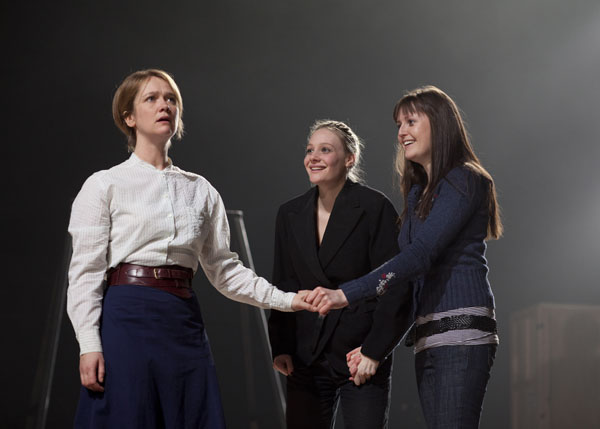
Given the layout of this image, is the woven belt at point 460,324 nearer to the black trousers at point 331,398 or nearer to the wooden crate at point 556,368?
the black trousers at point 331,398

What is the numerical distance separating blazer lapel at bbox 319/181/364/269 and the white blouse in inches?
15.9

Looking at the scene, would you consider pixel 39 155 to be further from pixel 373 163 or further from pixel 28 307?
pixel 373 163

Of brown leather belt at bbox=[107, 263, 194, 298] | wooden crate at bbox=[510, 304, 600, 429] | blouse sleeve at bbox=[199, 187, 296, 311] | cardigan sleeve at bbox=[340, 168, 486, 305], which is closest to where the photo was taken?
brown leather belt at bbox=[107, 263, 194, 298]

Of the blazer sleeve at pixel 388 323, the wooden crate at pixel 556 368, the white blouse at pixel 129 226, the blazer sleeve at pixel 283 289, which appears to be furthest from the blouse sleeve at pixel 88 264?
the wooden crate at pixel 556 368

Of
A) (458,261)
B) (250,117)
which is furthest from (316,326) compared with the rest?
(250,117)

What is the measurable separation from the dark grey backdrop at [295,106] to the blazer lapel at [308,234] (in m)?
2.03

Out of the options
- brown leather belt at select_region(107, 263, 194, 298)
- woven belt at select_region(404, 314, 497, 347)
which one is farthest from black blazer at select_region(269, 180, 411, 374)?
brown leather belt at select_region(107, 263, 194, 298)

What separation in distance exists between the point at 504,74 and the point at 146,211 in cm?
406

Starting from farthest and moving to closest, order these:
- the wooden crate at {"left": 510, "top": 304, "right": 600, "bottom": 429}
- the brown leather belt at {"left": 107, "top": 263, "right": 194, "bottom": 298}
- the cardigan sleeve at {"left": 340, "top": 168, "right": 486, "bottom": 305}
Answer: the wooden crate at {"left": 510, "top": 304, "right": 600, "bottom": 429}, the cardigan sleeve at {"left": 340, "top": 168, "right": 486, "bottom": 305}, the brown leather belt at {"left": 107, "top": 263, "right": 194, "bottom": 298}

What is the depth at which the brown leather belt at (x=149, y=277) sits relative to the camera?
170 centimetres

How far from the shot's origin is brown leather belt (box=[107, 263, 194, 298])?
5.58 ft

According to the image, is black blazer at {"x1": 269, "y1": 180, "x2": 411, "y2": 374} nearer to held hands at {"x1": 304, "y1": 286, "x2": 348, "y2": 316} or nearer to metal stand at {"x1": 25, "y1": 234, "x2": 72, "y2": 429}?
held hands at {"x1": 304, "y1": 286, "x2": 348, "y2": 316}

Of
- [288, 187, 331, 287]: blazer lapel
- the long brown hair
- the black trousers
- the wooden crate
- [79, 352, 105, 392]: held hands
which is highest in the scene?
the long brown hair

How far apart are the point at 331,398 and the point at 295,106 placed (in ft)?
9.62
